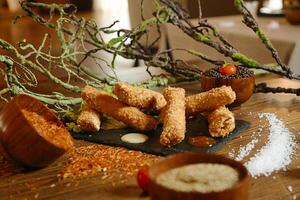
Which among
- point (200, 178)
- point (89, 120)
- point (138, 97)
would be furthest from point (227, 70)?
point (200, 178)

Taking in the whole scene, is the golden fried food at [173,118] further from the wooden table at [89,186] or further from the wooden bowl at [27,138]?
the wooden bowl at [27,138]

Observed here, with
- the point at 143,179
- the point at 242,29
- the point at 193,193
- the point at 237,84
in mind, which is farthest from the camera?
the point at 242,29

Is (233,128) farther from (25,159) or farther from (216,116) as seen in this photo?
(25,159)

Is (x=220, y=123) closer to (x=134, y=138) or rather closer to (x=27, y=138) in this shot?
(x=134, y=138)

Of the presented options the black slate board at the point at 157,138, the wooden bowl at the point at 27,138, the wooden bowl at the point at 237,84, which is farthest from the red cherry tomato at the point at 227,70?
the wooden bowl at the point at 27,138

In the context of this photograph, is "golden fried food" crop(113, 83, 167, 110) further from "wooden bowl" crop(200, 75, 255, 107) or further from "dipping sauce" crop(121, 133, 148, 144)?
"wooden bowl" crop(200, 75, 255, 107)

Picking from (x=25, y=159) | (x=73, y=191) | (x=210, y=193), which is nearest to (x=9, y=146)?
(x=25, y=159)

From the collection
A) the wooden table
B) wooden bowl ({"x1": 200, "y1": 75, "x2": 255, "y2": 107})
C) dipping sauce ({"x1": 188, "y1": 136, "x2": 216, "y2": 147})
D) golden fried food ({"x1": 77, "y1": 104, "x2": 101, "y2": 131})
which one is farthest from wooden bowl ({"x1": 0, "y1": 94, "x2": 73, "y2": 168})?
wooden bowl ({"x1": 200, "y1": 75, "x2": 255, "y2": 107})
